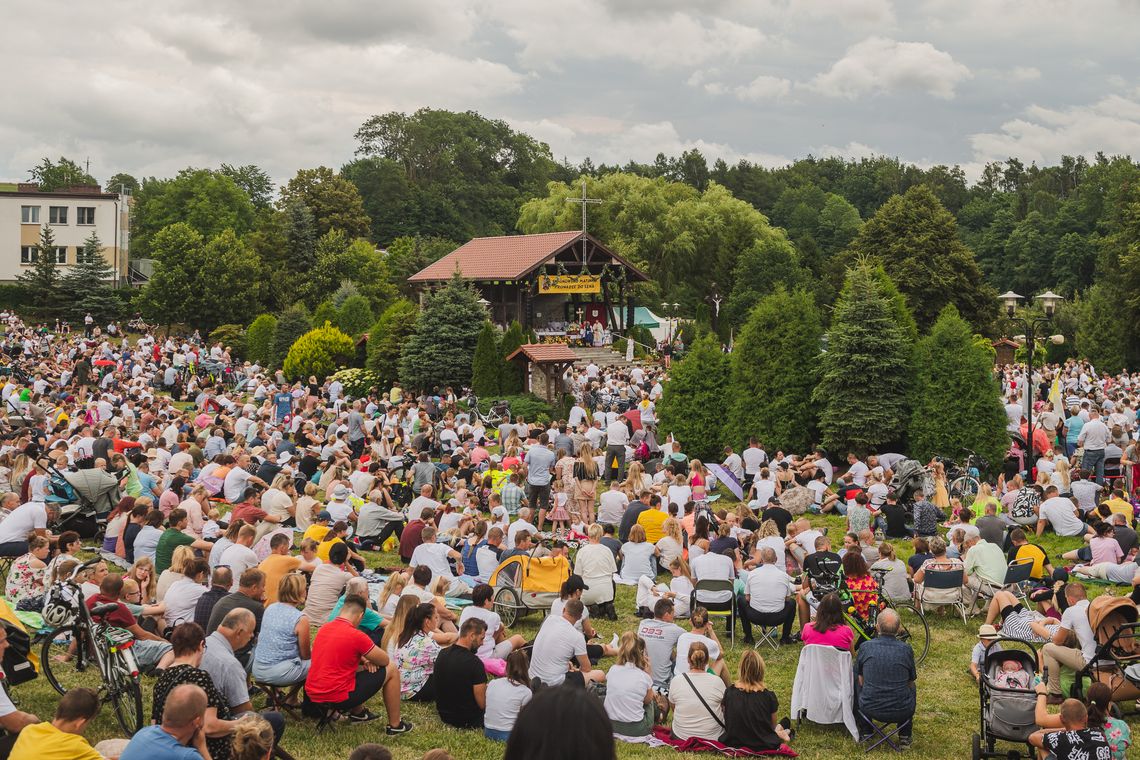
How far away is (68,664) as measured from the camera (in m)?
9.40

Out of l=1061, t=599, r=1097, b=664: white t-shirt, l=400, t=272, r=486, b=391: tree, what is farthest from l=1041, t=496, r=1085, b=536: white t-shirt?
l=400, t=272, r=486, b=391: tree

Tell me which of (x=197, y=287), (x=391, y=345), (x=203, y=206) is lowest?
(x=391, y=345)

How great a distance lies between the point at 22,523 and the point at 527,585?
19.3 feet

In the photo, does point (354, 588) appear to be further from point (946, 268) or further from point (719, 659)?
point (946, 268)

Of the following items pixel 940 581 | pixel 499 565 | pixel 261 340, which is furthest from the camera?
pixel 261 340

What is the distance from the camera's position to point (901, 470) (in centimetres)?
1839

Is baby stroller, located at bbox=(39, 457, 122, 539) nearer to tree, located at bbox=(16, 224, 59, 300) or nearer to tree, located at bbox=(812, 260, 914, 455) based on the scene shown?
tree, located at bbox=(812, 260, 914, 455)

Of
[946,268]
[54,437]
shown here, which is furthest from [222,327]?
[946,268]

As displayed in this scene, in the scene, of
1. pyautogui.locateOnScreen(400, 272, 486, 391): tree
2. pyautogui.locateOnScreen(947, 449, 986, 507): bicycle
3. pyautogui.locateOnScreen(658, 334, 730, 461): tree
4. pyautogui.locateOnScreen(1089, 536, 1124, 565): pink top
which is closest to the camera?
pyautogui.locateOnScreen(1089, 536, 1124, 565): pink top

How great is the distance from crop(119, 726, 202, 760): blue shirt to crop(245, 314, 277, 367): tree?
39.1 metres

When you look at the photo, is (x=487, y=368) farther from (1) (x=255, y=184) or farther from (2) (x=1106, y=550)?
(1) (x=255, y=184)

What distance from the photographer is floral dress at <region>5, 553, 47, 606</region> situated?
9.77 m

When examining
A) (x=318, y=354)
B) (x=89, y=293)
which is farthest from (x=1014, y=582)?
(x=89, y=293)

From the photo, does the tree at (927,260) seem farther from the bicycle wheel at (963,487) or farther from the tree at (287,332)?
the bicycle wheel at (963,487)
